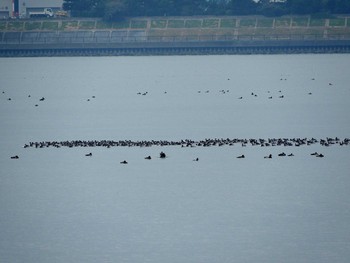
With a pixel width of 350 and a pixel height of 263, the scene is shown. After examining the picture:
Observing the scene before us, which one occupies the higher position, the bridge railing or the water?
the bridge railing

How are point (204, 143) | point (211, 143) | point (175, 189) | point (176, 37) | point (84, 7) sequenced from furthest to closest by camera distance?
point (84, 7)
point (176, 37)
point (211, 143)
point (204, 143)
point (175, 189)

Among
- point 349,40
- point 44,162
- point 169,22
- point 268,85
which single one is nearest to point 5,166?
point 44,162

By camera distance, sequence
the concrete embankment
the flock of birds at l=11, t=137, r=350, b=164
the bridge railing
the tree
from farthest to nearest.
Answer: the tree, the concrete embankment, the bridge railing, the flock of birds at l=11, t=137, r=350, b=164

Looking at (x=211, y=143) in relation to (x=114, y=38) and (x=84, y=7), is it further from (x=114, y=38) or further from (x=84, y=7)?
(x=84, y=7)

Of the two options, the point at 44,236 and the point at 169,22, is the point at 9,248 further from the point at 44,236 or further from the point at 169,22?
the point at 169,22

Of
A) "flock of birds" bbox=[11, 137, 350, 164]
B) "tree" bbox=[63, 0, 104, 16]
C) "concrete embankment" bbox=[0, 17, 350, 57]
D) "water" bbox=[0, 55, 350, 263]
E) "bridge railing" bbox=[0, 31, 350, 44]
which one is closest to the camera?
"water" bbox=[0, 55, 350, 263]

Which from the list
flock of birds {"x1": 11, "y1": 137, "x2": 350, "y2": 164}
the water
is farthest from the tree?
flock of birds {"x1": 11, "y1": 137, "x2": 350, "y2": 164}

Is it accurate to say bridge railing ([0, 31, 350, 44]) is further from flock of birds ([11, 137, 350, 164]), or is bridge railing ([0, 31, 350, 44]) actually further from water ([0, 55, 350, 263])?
flock of birds ([11, 137, 350, 164])

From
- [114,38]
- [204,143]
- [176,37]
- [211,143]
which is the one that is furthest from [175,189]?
[114,38]

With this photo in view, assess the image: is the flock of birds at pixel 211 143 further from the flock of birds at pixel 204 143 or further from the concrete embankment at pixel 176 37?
the concrete embankment at pixel 176 37
